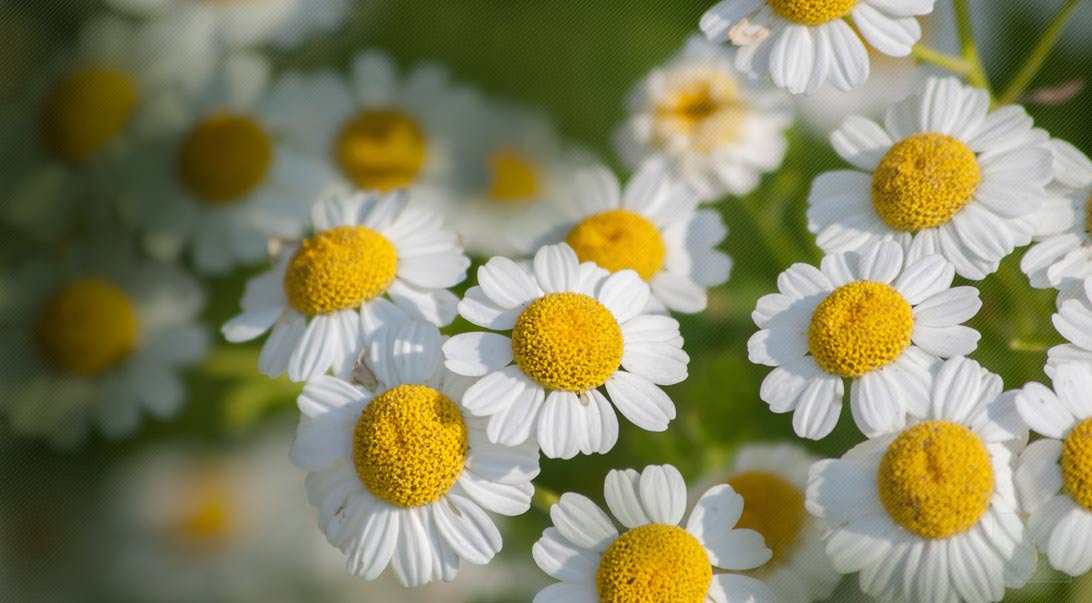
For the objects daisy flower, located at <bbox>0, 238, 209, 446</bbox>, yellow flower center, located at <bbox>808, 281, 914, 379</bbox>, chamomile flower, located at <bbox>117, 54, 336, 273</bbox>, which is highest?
yellow flower center, located at <bbox>808, 281, 914, 379</bbox>

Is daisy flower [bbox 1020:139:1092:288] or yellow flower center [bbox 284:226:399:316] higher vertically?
daisy flower [bbox 1020:139:1092:288]

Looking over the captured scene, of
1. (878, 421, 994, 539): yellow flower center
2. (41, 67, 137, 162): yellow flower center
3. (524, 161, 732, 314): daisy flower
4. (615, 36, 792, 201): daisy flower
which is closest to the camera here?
(878, 421, 994, 539): yellow flower center

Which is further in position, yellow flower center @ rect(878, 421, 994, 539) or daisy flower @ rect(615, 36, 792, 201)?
daisy flower @ rect(615, 36, 792, 201)

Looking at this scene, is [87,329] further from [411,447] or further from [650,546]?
[650,546]

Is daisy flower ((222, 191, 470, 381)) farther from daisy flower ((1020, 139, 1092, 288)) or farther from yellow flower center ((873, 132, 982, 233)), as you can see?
daisy flower ((1020, 139, 1092, 288))

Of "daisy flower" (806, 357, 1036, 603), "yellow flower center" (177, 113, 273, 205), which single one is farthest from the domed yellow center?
"yellow flower center" (177, 113, 273, 205)

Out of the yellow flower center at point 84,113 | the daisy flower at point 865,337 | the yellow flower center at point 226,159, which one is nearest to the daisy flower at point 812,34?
the daisy flower at point 865,337

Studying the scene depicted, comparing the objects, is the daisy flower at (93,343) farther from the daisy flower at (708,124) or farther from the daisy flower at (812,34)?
the daisy flower at (812,34)
